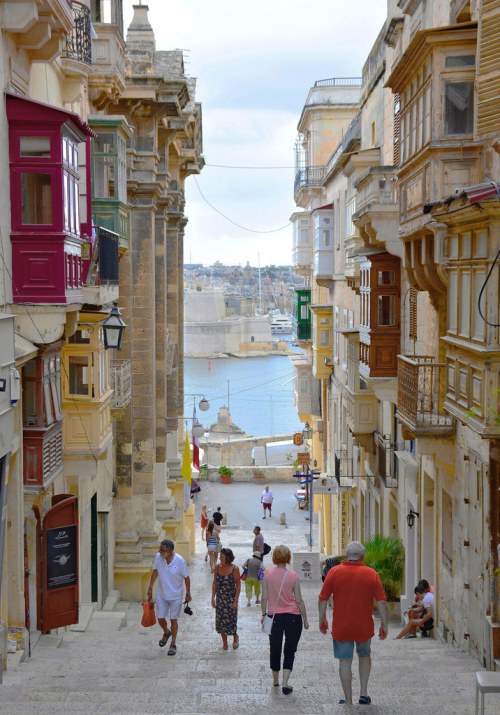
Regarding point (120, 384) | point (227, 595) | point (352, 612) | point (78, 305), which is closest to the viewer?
point (352, 612)

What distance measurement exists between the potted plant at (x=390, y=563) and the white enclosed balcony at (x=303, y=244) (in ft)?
78.1

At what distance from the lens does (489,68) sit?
10477mm

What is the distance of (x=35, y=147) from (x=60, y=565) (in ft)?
17.8

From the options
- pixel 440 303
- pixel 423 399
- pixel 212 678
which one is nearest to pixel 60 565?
pixel 212 678

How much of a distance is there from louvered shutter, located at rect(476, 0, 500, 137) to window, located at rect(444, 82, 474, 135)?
709 millimetres

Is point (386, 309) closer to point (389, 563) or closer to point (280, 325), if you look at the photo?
point (389, 563)

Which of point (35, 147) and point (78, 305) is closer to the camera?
point (35, 147)

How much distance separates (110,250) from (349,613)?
927cm

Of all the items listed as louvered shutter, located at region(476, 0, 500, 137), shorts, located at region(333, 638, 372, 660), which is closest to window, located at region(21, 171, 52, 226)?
louvered shutter, located at region(476, 0, 500, 137)

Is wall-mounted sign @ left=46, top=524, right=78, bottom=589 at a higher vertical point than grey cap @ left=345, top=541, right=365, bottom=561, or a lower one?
lower

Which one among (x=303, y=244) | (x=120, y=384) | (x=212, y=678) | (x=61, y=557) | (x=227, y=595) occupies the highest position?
(x=303, y=244)

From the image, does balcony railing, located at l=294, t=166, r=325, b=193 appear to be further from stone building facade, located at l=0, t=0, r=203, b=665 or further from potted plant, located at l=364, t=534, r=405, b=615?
potted plant, located at l=364, t=534, r=405, b=615

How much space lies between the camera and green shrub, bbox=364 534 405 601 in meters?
17.1

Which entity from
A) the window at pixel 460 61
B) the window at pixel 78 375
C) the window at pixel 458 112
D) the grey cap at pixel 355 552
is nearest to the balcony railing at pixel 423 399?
the window at pixel 458 112
